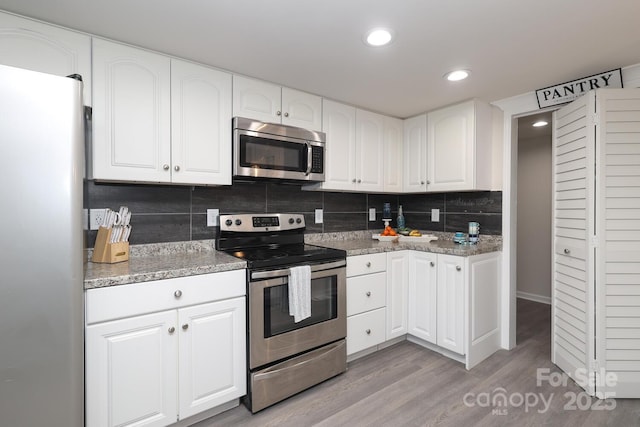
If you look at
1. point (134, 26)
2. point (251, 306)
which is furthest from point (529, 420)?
point (134, 26)

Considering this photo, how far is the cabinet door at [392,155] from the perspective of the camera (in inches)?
123

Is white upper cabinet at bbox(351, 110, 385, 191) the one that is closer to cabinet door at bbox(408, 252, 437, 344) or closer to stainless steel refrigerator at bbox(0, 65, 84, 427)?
cabinet door at bbox(408, 252, 437, 344)

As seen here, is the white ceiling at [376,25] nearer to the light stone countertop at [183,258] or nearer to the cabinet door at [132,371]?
the light stone countertop at [183,258]

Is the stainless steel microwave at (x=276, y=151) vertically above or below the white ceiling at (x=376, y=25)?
below

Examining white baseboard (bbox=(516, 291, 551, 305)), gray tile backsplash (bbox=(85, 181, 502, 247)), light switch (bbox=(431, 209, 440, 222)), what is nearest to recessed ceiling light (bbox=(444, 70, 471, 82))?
gray tile backsplash (bbox=(85, 181, 502, 247))

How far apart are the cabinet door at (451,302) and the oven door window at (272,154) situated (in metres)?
1.38

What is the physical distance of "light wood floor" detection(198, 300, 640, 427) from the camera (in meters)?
1.81

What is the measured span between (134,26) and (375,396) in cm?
257

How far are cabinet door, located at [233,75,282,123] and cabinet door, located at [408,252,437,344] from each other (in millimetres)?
1655

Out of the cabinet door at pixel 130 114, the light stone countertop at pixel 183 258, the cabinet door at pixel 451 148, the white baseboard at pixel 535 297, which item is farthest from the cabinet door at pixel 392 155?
the white baseboard at pixel 535 297

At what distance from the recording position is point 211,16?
1.55 meters

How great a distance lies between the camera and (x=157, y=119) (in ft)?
6.22

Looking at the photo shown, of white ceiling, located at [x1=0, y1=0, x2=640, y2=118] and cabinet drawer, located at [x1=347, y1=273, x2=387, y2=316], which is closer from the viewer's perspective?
white ceiling, located at [x1=0, y1=0, x2=640, y2=118]

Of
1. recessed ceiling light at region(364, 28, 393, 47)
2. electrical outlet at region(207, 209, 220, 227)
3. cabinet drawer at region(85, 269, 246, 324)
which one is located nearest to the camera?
cabinet drawer at region(85, 269, 246, 324)
